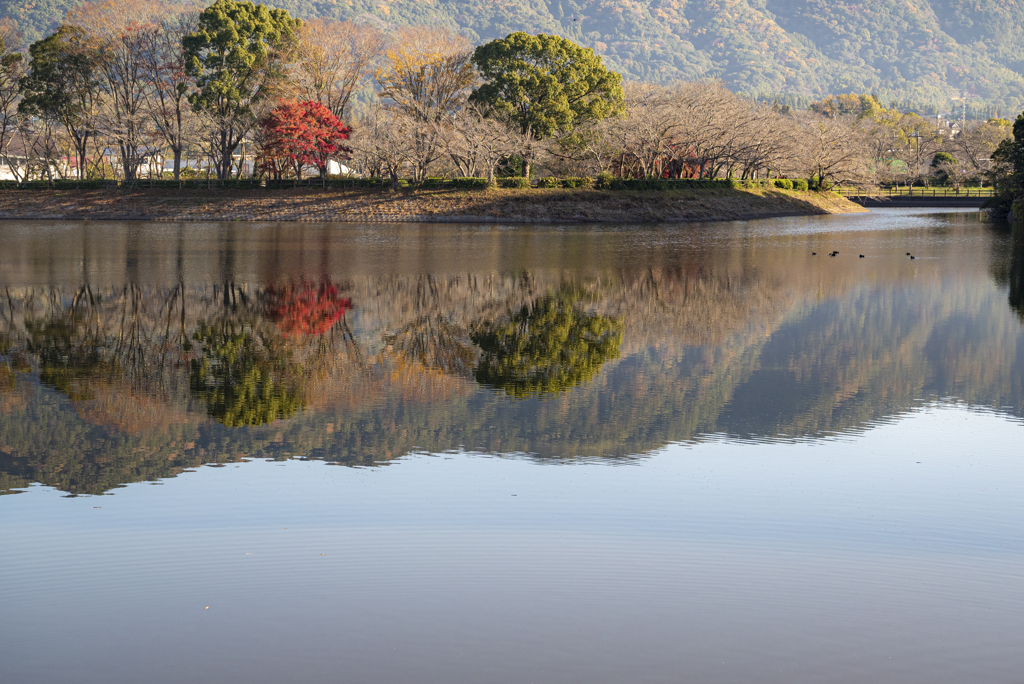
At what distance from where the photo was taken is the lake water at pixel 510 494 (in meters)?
5.71

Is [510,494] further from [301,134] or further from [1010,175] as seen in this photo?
[301,134]

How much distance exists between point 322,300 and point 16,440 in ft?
37.4

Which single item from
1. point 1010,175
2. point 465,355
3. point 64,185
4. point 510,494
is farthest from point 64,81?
point 510,494

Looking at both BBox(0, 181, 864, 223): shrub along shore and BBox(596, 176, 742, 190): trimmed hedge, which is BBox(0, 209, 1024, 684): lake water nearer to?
BBox(0, 181, 864, 223): shrub along shore

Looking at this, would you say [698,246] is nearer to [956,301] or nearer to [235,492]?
[956,301]

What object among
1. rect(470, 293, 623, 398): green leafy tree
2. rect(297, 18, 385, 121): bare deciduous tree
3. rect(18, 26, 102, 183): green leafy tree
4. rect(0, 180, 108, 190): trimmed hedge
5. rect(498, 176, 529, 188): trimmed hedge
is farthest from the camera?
rect(0, 180, 108, 190): trimmed hedge

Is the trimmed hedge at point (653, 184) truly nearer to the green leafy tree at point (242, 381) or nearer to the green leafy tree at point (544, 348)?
the green leafy tree at point (544, 348)

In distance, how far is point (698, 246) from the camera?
38.4m

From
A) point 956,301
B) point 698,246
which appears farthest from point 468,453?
point 698,246

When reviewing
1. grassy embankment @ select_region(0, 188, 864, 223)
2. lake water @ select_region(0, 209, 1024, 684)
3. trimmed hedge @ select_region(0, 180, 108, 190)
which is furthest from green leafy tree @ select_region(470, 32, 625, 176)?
lake water @ select_region(0, 209, 1024, 684)

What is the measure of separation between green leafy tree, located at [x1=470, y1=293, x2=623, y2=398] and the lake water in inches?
3.6

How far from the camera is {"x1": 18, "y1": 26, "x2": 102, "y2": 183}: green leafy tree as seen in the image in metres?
68.9

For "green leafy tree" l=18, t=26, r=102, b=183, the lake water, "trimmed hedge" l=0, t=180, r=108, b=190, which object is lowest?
the lake water

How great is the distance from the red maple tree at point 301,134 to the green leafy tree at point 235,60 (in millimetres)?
2468
